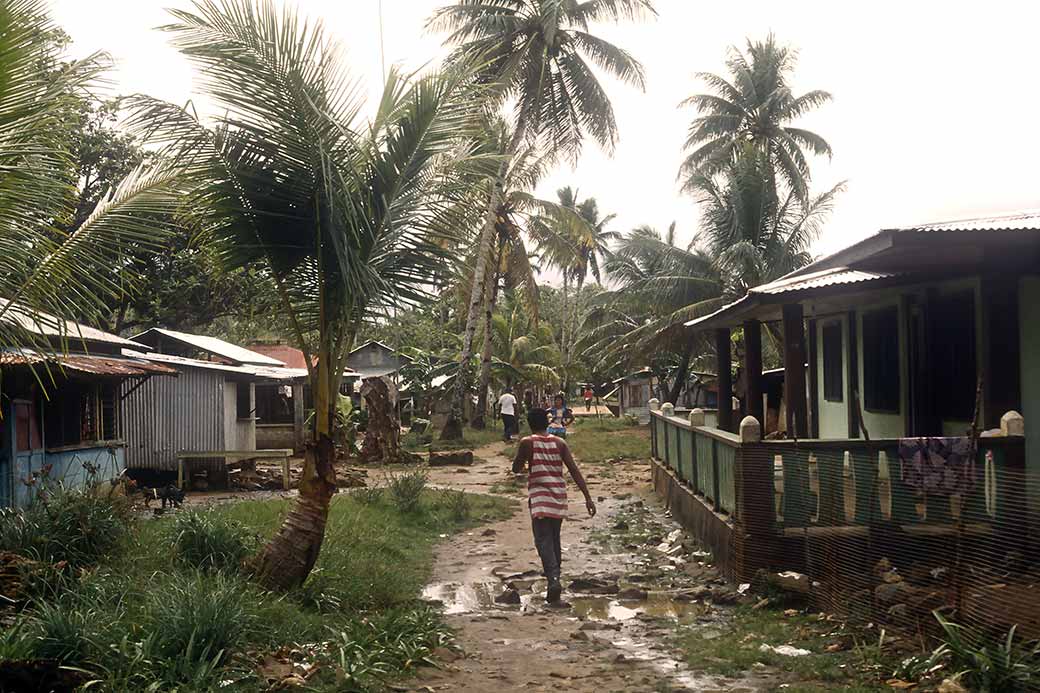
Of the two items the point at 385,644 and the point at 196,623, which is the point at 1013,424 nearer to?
the point at 385,644

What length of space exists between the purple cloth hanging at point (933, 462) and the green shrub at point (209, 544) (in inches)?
211

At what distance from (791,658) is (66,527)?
5.94 metres

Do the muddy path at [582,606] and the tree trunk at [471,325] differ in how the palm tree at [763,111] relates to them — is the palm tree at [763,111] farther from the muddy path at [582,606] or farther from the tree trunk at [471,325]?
the muddy path at [582,606]

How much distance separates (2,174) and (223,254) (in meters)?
2.01

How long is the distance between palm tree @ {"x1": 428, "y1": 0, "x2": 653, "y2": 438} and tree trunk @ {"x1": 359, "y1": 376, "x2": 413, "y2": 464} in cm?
489

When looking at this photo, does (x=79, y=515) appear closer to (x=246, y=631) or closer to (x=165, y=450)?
(x=246, y=631)

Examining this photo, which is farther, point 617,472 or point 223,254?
point 617,472

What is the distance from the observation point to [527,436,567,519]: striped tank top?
872 cm

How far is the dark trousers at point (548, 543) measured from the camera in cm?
875

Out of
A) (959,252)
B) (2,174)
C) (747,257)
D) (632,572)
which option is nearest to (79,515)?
(2,174)

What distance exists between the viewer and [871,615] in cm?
671

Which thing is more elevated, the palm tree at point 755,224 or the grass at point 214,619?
the palm tree at point 755,224

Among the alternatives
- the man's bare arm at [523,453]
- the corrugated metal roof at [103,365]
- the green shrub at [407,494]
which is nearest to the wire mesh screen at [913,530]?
the man's bare arm at [523,453]

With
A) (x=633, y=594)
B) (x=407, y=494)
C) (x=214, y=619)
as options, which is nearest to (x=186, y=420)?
(x=407, y=494)
